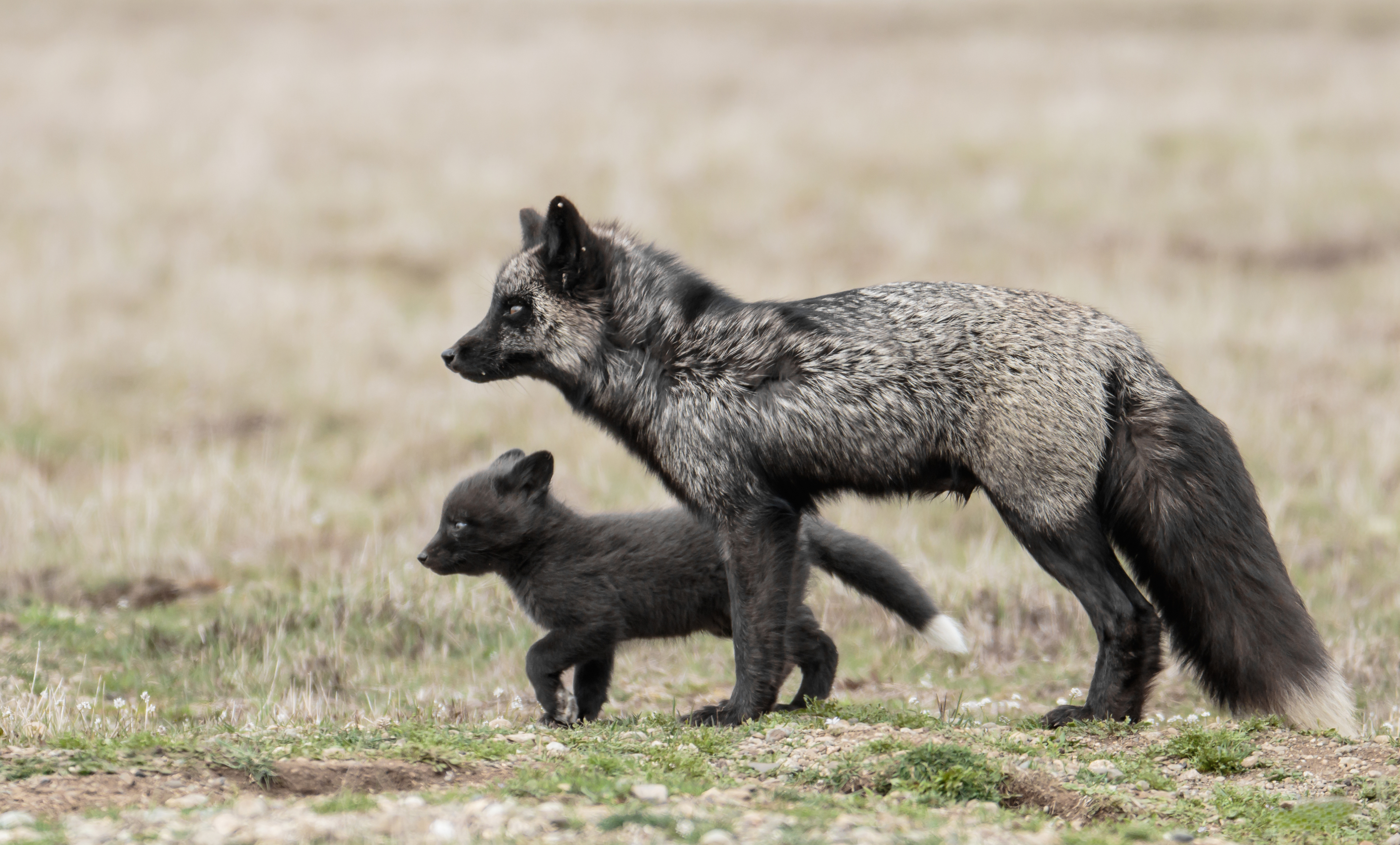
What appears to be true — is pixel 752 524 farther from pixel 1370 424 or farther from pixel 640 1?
pixel 640 1

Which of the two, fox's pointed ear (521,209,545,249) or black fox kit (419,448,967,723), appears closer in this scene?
black fox kit (419,448,967,723)

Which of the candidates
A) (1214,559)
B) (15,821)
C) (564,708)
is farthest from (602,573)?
(15,821)

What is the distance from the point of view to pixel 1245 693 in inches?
219

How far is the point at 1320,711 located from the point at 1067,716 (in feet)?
3.35

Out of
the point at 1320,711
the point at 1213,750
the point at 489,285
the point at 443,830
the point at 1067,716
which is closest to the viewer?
the point at 443,830

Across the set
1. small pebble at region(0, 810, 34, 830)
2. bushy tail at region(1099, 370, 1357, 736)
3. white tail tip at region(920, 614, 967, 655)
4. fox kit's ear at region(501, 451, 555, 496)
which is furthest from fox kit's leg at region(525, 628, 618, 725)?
small pebble at region(0, 810, 34, 830)

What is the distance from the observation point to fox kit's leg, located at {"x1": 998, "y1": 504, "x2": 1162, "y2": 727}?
5.54 m

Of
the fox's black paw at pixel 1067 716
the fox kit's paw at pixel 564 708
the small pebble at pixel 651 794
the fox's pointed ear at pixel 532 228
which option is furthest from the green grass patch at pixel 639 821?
the fox's pointed ear at pixel 532 228

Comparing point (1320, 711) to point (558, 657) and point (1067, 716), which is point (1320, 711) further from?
point (558, 657)

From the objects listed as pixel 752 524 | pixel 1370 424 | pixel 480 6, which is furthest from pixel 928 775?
pixel 480 6

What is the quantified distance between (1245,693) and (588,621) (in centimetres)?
302

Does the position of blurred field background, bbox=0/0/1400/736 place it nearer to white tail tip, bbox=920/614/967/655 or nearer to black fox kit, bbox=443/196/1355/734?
white tail tip, bbox=920/614/967/655

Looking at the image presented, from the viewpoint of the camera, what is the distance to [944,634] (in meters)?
6.79

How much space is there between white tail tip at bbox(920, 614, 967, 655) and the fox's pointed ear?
9.33 feet
